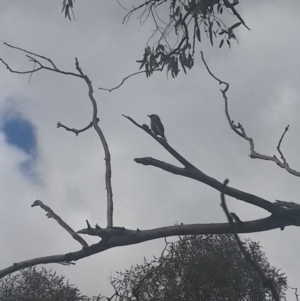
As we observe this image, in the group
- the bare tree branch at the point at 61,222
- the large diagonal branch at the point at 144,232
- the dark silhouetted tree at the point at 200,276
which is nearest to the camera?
the large diagonal branch at the point at 144,232

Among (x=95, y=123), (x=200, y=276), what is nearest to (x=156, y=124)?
(x=200, y=276)

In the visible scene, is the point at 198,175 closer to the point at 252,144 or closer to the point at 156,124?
the point at 252,144

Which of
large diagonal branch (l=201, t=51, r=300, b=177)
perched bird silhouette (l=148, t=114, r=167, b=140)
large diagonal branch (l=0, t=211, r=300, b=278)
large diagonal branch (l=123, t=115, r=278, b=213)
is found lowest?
large diagonal branch (l=0, t=211, r=300, b=278)

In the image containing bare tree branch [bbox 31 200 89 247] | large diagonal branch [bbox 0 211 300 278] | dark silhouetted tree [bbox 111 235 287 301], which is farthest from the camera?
dark silhouetted tree [bbox 111 235 287 301]

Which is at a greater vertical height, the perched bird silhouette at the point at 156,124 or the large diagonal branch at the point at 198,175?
the perched bird silhouette at the point at 156,124

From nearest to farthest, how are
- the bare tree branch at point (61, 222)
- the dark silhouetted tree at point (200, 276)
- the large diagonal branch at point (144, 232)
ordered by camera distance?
the large diagonal branch at point (144, 232) < the bare tree branch at point (61, 222) < the dark silhouetted tree at point (200, 276)

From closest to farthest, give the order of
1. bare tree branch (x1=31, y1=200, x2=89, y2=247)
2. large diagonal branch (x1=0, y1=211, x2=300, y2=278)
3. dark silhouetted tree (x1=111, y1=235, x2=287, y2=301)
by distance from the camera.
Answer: large diagonal branch (x1=0, y1=211, x2=300, y2=278) → bare tree branch (x1=31, y1=200, x2=89, y2=247) → dark silhouetted tree (x1=111, y1=235, x2=287, y2=301)

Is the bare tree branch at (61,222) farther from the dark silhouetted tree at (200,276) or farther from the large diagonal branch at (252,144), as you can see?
the dark silhouetted tree at (200,276)

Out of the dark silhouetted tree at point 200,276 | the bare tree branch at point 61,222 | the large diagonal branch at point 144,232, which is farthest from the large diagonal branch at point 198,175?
the dark silhouetted tree at point 200,276

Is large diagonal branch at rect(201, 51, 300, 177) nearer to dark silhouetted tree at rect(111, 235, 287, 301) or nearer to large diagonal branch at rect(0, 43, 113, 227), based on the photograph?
large diagonal branch at rect(0, 43, 113, 227)

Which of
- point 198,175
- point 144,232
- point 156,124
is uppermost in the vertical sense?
point 156,124

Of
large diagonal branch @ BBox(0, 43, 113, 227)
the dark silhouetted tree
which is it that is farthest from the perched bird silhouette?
large diagonal branch @ BBox(0, 43, 113, 227)

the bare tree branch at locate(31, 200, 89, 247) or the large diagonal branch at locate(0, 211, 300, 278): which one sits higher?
the bare tree branch at locate(31, 200, 89, 247)

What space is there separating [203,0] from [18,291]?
4385mm
